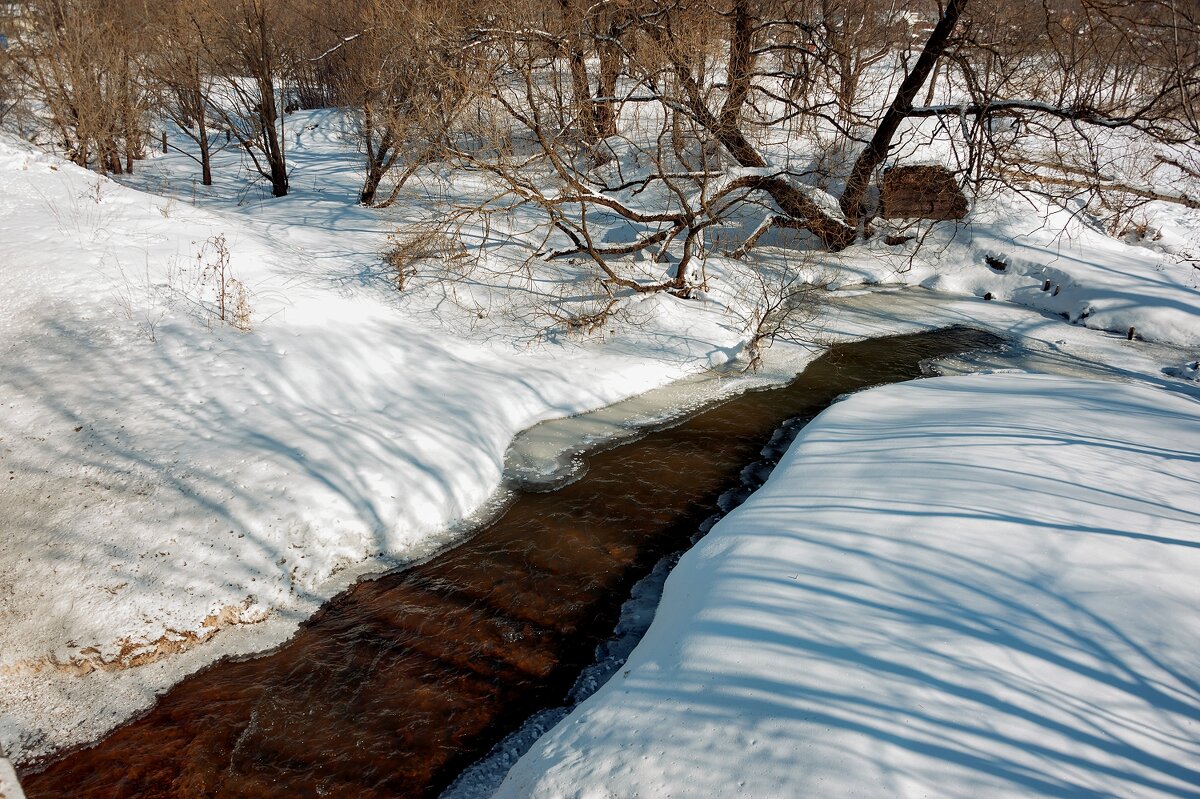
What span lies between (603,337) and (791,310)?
108 inches

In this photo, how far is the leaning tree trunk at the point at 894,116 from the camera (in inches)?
450

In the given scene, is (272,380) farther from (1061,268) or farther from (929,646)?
(1061,268)

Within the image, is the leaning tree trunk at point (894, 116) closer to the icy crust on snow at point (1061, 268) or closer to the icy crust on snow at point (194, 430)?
the icy crust on snow at point (1061, 268)

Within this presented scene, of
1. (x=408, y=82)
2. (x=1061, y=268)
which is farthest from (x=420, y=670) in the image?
(x=1061, y=268)

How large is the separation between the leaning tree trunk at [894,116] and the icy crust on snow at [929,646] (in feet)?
27.4

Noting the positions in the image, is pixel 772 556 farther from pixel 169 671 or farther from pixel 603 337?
pixel 603 337

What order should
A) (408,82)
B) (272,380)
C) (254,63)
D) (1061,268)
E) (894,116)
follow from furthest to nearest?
(254,63) < (894,116) < (1061,268) < (408,82) < (272,380)

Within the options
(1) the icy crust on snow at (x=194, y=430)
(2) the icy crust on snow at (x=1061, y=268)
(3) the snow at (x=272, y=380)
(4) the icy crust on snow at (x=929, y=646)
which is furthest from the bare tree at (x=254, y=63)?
(4) the icy crust on snow at (x=929, y=646)

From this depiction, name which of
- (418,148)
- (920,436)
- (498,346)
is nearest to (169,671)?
(498,346)

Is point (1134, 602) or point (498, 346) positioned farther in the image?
point (498, 346)

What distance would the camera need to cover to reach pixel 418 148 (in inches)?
472

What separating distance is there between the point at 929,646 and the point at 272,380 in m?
6.15

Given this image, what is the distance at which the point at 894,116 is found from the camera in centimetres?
1232

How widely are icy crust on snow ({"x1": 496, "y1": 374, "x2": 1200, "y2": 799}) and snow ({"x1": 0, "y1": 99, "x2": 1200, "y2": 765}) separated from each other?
2.58m
